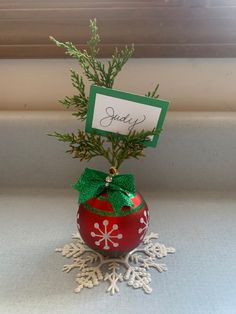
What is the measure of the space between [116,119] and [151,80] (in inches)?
10.3

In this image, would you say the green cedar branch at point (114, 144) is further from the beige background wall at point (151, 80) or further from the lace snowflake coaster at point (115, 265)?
the beige background wall at point (151, 80)

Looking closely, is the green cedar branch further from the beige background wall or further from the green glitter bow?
the beige background wall

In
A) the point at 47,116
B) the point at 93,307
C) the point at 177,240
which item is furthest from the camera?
the point at 47,116

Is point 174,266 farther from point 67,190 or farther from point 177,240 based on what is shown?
Answer: point 67,190

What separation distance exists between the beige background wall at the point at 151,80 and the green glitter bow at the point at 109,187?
284 millimetres

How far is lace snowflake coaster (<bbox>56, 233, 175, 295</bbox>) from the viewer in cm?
56

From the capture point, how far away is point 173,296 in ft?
1.77

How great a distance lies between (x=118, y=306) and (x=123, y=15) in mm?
509

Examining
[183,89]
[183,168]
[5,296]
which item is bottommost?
[5,296]

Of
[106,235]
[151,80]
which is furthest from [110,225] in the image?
[151,80]

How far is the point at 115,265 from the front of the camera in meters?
0.58

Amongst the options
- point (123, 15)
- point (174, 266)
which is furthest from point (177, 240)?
point (123, 15)

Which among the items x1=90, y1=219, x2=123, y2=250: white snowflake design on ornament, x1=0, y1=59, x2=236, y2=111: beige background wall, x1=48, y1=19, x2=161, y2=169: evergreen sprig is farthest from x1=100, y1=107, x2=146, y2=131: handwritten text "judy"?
x1=0, y1=59, x2=236, y2=111: beige background wall

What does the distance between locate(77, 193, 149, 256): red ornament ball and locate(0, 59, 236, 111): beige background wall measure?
30 centimetres
